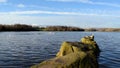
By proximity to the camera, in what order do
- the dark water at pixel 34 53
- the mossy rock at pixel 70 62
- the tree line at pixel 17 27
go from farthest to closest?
the tree line at pixel 17 27
the dark water at pixel 34 53
the mossy rock at pixel 70 62

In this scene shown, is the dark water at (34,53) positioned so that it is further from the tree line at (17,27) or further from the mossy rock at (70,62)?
the tree line at (17,27)

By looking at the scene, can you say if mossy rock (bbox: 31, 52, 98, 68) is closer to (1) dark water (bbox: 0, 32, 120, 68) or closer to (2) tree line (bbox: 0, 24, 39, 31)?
(1) dark water (bbox: 0, 32, 120, 68)

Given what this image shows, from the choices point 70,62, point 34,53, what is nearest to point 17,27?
point 34,53

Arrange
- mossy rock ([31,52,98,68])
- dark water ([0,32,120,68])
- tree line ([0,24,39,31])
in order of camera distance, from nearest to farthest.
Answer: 1. mossy rock ([31,52,98,68])
2. dark water ([0,32,120,68])
3. tree line ([0,24,39,31])

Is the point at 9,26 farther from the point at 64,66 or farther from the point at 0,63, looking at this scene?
the point at 64,66

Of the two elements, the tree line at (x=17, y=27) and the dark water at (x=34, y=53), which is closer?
the dark water at (x=34, y=53)

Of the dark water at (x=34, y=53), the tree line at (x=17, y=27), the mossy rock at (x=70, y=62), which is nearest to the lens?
the mossy rock at (x=70, y=62)

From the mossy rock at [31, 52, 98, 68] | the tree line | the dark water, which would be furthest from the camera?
the tree line

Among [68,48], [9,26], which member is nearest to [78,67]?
[68,48]

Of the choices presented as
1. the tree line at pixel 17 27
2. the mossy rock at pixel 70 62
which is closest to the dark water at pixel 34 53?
the mossy rock at pixel 70 62

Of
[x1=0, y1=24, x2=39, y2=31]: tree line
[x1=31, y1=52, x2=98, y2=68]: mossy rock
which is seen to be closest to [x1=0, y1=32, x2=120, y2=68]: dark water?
[x1=31, y1=52, x2=98, y2=68]: mossy rock

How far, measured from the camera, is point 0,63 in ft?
85.6

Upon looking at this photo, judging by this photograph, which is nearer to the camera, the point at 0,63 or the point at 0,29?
the point at 0,63

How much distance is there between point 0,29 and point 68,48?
11218 cm
